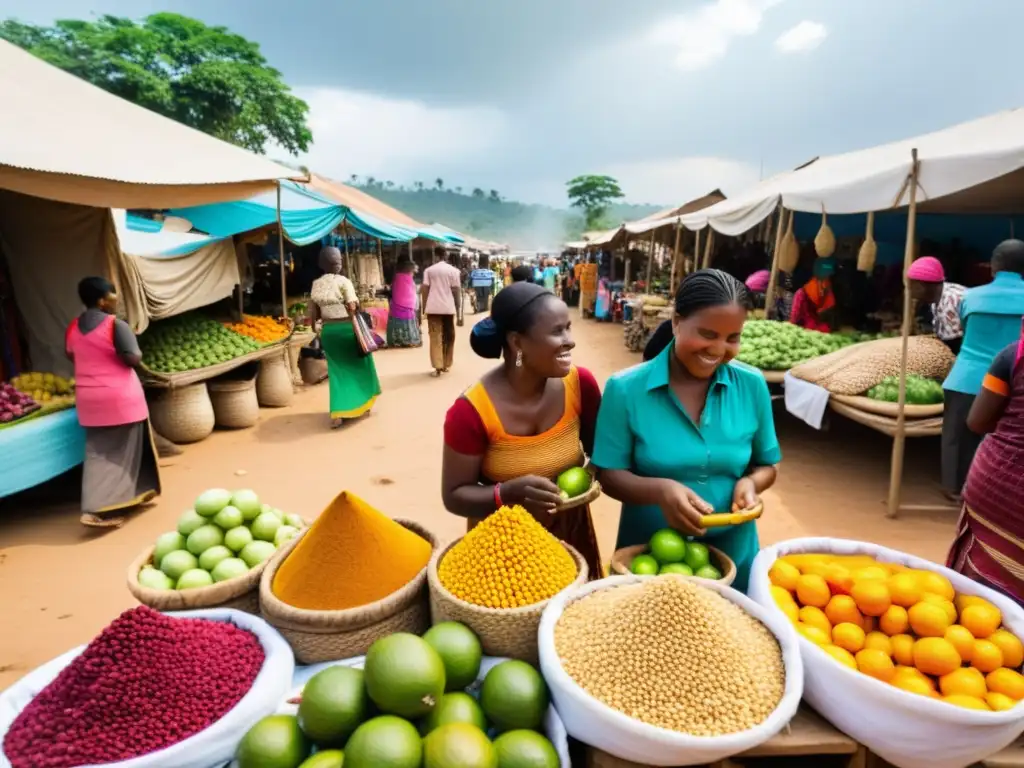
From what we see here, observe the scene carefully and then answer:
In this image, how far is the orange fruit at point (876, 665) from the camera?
125 centimetres

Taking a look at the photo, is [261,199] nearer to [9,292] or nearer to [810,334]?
[9,292]

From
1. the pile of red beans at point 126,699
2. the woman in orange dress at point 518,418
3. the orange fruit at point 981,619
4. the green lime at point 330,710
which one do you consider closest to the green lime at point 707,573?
the woman in orange dress at point 518,418

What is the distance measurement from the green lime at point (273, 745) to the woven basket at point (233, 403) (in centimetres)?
588

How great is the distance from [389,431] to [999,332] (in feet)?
17.9

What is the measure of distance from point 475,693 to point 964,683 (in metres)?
1.05

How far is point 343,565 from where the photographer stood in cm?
147

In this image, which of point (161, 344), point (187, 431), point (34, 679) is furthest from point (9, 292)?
point (34, 679)

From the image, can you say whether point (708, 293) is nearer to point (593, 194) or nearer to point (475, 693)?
point (475, 693)

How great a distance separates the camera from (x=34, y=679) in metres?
1.25

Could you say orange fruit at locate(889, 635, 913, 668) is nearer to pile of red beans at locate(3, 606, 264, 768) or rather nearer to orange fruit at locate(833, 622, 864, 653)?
orange fruit at locate(833, 622, 864, 653)

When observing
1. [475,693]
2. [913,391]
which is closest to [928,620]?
[475,693]

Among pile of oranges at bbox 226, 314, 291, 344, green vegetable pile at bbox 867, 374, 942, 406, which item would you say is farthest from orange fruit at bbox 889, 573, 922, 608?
pile of oranges at bbox 226, 314, 291, 344

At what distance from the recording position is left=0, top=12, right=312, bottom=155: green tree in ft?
64.1

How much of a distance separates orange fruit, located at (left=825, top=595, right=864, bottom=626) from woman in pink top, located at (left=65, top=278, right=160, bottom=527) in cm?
445
